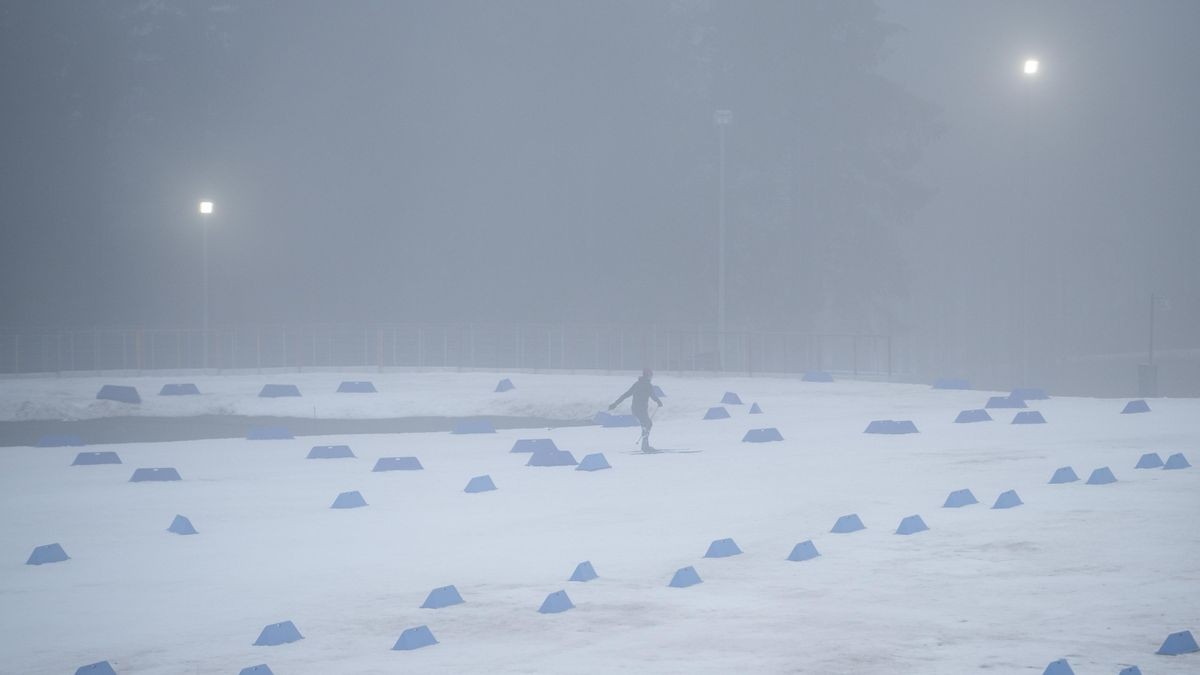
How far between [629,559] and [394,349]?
38.0m

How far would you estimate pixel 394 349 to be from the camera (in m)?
53.3

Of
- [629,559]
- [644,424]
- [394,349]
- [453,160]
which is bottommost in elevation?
[629,559]

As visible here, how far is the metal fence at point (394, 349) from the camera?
168 ft

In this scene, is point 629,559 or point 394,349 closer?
point 629,559

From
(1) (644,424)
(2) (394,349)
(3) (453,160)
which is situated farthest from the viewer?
(3) (453,160)

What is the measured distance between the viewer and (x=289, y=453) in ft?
96.2

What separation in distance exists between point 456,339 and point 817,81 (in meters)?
20.8

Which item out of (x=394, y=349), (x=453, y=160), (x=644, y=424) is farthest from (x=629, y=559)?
(x=453, y=160)

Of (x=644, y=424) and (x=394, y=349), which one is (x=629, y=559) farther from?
(x=394, y=349)

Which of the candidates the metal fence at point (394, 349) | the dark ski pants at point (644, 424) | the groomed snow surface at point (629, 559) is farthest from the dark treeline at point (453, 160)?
the groomed snow surface at point (629, 559)

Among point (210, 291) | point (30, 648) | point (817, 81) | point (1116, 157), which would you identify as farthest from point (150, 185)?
point (1116, 157)

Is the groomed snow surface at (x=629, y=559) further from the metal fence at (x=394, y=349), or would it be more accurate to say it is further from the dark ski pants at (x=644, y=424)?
the metal fence at (x=394, y=349)

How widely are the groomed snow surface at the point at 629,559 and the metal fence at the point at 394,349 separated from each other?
22.1m

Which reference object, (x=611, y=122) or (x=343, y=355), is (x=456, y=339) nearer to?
(x=343, y=355)
